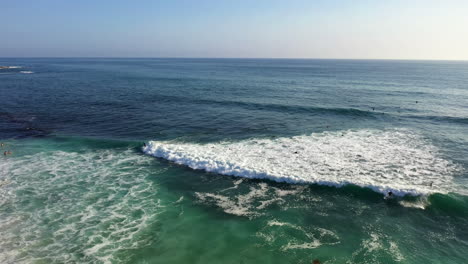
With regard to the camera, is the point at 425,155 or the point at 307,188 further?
the point at 425,155

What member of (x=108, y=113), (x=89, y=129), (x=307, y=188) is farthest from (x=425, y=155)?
(x=108, y=113)

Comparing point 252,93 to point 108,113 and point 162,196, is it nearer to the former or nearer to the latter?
point 108,113

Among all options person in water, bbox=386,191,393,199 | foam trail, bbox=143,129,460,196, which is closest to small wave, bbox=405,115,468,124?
foam trail, bbox=143,129,460,196

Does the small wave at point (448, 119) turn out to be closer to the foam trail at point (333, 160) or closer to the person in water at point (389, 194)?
the foam trail at point (333, 160)

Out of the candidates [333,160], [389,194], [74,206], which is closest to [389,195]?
[389,194]

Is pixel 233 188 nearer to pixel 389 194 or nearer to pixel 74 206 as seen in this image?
pixel 74 206

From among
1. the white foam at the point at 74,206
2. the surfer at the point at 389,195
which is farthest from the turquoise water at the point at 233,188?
the surfer at the point at 389,195
